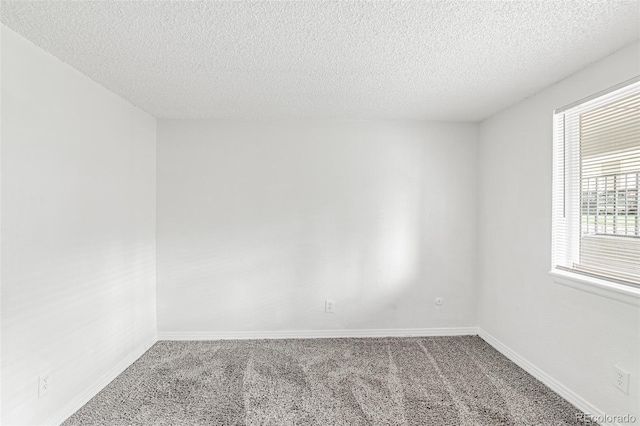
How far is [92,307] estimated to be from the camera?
7.97 ft

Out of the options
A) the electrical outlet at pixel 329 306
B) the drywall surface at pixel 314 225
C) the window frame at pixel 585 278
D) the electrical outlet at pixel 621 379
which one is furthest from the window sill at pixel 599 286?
the electrical outlet at pixel 329 306

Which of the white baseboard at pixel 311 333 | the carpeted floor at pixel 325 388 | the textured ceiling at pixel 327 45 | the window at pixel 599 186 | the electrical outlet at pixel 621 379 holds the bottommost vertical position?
the carpeted floor at pixel 325 388

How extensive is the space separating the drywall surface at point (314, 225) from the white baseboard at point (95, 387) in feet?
1.39

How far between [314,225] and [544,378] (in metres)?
2.37

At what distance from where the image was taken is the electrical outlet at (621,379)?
6.18ft

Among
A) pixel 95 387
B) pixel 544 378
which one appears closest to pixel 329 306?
pixel 544 378

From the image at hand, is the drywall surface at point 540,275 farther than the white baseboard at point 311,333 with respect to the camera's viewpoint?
No

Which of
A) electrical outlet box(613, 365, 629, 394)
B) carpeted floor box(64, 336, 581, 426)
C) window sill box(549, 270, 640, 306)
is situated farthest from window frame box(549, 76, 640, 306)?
carpeted floor box(64, 336, 581, 426)

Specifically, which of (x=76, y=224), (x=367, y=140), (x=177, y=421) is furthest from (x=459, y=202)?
(x=76, y=224)

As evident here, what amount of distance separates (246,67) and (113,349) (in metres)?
2.51

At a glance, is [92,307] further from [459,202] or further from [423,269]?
[459,202]

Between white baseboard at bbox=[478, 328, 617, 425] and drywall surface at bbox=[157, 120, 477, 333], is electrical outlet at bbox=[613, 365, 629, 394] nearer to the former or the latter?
white baseboard at bbox=[478, 328, 617, 425]

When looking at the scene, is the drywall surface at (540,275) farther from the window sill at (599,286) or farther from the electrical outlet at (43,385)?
the electrical outlet at (43,385)

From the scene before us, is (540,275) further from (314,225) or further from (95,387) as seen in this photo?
(95,387)
